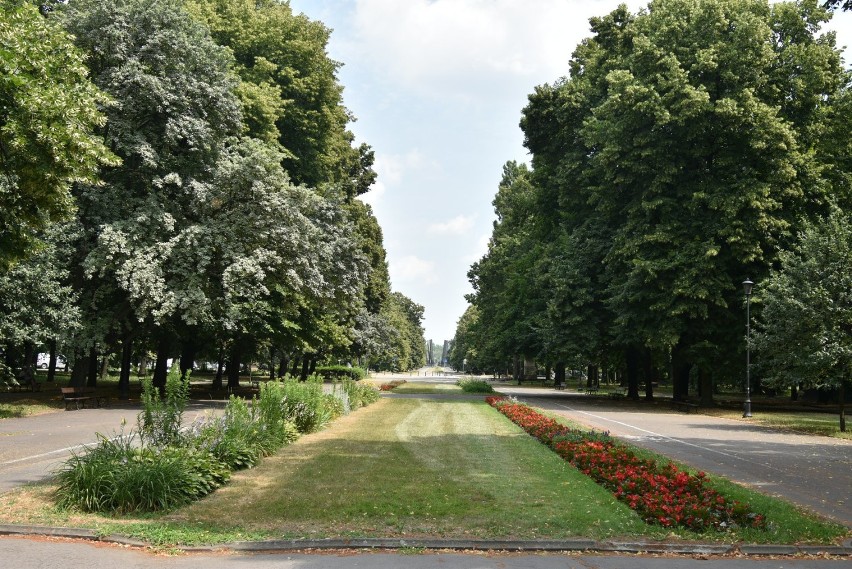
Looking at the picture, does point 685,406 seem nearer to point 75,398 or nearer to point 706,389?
point 706,389

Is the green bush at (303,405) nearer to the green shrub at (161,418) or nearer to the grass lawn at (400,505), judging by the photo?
the grass lawn at (400,505)

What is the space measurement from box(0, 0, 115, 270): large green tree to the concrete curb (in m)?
8.59

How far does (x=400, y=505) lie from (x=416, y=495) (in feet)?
2.22

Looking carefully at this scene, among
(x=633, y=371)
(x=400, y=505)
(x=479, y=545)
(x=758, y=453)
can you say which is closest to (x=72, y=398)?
(x=400, y=505)

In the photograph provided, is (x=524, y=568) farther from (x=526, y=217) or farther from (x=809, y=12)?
(x=526, y=217)

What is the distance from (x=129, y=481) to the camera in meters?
8.74

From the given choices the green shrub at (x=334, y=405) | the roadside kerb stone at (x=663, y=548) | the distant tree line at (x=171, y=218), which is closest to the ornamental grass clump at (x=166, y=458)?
the roadside kerb stone at (x=663, y=548)

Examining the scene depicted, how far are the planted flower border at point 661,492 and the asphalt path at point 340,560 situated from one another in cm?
95

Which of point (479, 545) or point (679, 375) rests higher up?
point (679, 375)

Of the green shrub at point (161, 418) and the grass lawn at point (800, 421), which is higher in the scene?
the green shrub at point (161, 418)

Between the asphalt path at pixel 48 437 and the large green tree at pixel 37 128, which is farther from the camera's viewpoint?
the large green tree at pixel 37 128

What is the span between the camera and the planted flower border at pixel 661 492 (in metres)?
8.23

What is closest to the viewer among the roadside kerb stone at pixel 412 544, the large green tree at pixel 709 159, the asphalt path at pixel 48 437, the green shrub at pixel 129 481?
the roadside kerb stone at pixel 412 544

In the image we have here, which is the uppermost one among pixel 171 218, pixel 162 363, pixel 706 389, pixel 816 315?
pixel 171 218
